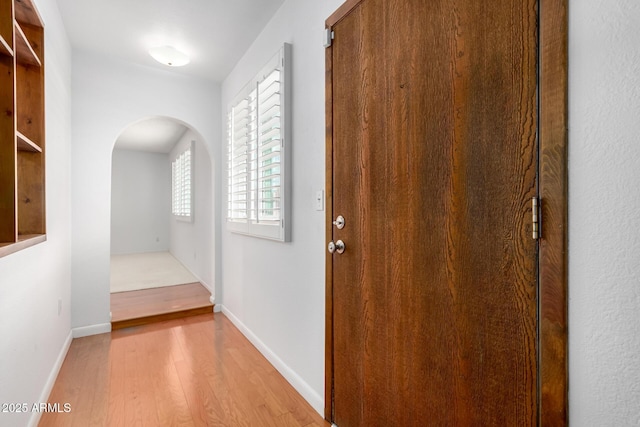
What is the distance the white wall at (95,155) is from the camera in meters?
2.61

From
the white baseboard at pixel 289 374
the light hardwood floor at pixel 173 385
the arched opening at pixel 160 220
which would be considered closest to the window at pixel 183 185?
the arched opening at pixel 160 220

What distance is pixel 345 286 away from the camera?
1432 millimetres

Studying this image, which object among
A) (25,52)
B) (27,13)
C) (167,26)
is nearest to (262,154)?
(167,26)

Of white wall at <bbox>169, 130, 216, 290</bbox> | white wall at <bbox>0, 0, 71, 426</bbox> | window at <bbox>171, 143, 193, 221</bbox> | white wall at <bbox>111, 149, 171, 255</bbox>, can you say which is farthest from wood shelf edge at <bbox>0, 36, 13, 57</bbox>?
white wall at <bbox>111, 149, 171, 255</bbox>

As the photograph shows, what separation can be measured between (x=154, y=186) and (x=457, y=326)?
773 centimetres

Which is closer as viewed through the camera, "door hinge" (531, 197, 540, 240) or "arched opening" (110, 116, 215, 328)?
"door hinge" (531, 197, 540, 240)

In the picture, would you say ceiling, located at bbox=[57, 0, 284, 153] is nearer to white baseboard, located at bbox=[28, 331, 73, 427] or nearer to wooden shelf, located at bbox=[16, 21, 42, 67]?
wooden shelf, located at bbox=[16, 21, 42, 67]

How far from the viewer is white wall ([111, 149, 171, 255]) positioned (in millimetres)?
6801

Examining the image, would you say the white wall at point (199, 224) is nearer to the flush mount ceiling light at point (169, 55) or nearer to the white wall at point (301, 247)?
the flush mount ceiling light at point (169, 55)

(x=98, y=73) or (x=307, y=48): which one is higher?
(x=98, y=73)

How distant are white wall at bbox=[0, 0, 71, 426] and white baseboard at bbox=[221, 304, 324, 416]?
1265mm

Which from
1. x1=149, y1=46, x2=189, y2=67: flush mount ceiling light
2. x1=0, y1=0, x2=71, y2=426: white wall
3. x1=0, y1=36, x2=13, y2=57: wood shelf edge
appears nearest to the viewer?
x1=0, y1=36, x2=13, y2=57: wood shelf edge

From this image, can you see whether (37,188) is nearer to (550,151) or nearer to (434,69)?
(434,69)

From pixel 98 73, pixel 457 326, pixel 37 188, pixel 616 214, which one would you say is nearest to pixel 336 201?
pixel 457 326
